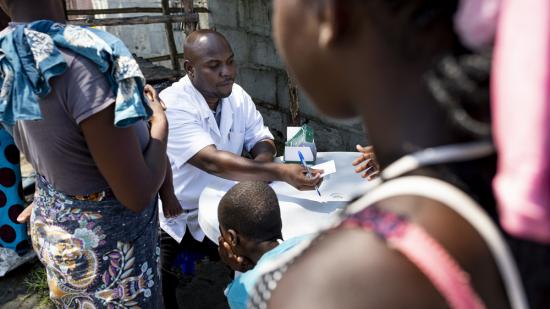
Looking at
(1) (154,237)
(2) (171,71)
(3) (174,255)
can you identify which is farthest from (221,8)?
(1) (154,237)

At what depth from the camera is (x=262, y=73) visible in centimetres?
462

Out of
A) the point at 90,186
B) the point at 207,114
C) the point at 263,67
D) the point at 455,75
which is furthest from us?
the point at 263,67

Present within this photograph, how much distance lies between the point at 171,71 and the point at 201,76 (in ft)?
7.80

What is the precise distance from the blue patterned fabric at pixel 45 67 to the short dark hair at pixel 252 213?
1.91 feet

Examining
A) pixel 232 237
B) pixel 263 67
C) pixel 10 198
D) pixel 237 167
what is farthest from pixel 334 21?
pixel 263 67

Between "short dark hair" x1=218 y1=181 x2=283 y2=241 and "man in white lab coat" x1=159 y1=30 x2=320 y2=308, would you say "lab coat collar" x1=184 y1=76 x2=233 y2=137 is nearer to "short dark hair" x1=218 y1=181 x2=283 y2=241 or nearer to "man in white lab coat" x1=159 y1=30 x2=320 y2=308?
"man in white lab coat" x1=159 y1=30 x2=320 y2=308

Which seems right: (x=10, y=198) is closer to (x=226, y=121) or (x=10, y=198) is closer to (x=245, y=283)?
(x=226, y=121)

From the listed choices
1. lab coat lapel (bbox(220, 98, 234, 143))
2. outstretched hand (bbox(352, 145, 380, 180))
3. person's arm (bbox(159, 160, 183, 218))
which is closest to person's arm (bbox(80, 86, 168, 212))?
person's arm (bbox(159, 160, 183, 218))

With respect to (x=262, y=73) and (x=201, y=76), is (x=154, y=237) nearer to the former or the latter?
(x=201, y=76)

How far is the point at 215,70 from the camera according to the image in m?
2.48

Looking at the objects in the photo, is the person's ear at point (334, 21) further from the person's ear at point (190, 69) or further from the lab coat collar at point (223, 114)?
the person's ear at point (190, 69)

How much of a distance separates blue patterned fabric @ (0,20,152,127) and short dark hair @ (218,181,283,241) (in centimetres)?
58

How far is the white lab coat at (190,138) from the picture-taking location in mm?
2328

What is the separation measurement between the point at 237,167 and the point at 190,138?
0.30 metres
